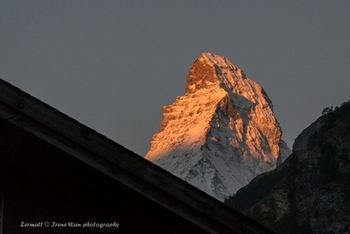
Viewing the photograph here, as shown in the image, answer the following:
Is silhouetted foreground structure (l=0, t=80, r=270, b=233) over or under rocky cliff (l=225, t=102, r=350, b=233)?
under

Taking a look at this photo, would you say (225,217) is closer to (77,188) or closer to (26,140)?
(77,188)

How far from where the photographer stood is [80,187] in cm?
709

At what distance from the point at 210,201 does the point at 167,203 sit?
1.35 ft

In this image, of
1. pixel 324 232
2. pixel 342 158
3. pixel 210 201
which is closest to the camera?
pixel 210 201

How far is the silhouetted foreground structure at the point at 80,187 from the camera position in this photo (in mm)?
6484

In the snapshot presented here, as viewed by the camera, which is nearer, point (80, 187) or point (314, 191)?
point (80, 187)

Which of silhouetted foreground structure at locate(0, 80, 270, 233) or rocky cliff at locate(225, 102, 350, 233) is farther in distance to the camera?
rocky cliff at locate(225, 102, 350, 233)

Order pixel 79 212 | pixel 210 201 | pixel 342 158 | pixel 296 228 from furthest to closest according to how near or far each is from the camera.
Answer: pixel 342 158, pixel 296 228, pixel 79 212, pixel 210 201

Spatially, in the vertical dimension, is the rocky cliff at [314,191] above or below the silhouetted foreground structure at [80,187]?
above

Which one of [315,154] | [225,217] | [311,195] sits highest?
[315,154]

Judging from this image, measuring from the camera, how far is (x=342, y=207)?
Result: 14725cm

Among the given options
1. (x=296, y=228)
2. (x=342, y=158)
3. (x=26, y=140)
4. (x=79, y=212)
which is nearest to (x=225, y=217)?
(x=79, y=212)

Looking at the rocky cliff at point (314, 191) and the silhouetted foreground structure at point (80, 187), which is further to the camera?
the rocky cliff at point (314, 191)

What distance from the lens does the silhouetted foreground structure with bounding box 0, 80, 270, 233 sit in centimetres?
648
